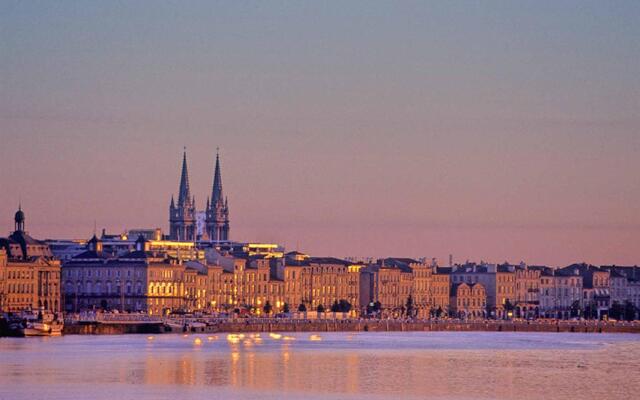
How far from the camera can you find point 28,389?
82.0 m

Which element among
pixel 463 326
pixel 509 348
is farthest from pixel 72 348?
pixel 463 326

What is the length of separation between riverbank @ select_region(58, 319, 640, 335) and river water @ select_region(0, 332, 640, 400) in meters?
20.2

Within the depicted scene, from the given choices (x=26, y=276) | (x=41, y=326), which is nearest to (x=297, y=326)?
(x=26, y=276)

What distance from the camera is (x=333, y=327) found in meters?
184

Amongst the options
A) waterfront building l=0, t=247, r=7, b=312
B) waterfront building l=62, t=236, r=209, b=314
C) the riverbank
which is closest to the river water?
the riverbank

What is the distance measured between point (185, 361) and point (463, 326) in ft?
304

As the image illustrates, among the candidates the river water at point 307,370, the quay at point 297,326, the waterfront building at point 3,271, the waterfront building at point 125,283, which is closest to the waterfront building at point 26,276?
the waterfront building at point 3,271

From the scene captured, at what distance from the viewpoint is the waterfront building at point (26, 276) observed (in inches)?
6969

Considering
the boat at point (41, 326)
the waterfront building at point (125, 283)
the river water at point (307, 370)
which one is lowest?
the river water at point (307, 370)

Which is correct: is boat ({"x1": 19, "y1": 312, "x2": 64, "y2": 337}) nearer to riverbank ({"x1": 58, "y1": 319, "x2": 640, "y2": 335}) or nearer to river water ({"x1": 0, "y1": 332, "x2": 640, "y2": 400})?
riverbank ({"x1": 58, "y1": 319, "x2": 640, "y2": 335})

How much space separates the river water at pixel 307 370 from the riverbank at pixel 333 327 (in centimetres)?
2019

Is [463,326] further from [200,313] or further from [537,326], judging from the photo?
Answer: [200,313]

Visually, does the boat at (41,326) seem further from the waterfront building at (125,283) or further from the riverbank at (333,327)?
the waterfront building at (125,283)

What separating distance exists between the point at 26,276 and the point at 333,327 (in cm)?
2793
